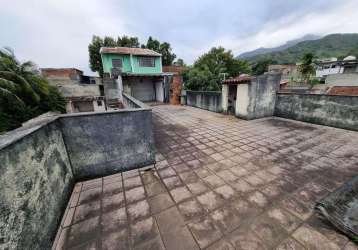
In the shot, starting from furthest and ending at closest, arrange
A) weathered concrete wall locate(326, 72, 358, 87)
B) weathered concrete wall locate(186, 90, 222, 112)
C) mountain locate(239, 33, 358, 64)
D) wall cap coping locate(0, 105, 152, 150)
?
mountain locate(239, 33, 358, 64)
weathered concrete wall locate(326, 72, 358, 87)
weathered concrete wall locate(186, 90, 222, 112)
wall cap coping locate(0, 105, 152, 150)

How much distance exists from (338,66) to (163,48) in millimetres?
33411

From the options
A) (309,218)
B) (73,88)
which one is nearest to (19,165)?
(309,218)

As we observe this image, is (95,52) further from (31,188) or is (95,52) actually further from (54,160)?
(31,188)

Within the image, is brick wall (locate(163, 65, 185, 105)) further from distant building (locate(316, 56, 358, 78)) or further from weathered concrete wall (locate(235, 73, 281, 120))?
distant building (locate(316, 56, 358, 78))

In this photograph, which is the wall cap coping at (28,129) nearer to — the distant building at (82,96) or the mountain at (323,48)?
the distant building at (82,96)

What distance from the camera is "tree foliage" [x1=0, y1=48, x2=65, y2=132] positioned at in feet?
15.6

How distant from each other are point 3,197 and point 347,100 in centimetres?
817

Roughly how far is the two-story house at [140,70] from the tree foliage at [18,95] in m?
5.64

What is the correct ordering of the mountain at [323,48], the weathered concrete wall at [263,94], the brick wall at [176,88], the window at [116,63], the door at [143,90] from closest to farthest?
the weathered concrete wall at [263,94], the brick wall at [176,88], the door at [143,90], the window at [116,63], the mountain at [323,48]

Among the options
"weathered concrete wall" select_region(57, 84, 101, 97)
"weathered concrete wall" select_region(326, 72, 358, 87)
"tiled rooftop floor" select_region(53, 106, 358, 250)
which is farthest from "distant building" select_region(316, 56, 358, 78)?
"weathered concrete wall" select_region(57, 84, 101, 97)

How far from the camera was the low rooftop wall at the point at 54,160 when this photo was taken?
120 cm

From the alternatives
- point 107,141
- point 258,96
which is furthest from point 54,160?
point 258,96

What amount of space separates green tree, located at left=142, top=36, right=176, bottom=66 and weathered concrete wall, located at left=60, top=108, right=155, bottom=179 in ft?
81.4

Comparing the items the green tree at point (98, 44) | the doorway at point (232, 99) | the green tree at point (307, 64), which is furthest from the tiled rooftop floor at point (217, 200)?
the green tree at point (98, 44)
